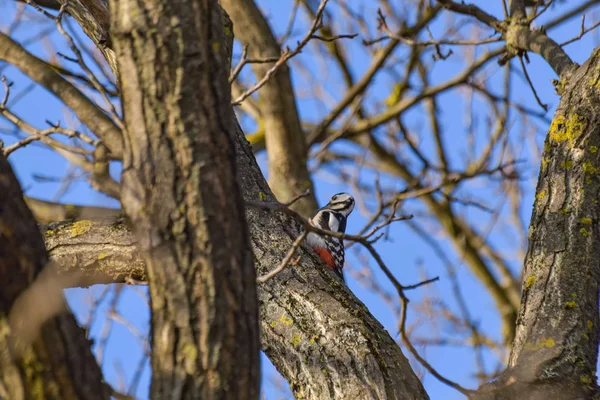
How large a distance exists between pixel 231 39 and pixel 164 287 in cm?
267

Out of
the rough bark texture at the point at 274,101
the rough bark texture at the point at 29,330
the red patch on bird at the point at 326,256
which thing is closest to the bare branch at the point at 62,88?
the rough bark texture at the point at 274,101

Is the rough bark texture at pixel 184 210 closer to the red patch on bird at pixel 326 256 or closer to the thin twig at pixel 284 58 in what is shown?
the thin twig at pixel 284 58

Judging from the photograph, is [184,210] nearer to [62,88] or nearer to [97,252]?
[97,252]

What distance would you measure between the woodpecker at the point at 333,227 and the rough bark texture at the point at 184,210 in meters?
2.82

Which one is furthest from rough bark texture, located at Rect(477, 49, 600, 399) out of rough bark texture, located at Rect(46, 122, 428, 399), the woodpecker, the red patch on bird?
the red patch on bird

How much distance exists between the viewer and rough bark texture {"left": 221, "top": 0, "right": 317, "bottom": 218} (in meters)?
5.73

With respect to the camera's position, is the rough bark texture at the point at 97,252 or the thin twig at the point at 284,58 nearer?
the rough bark texture at the point at 97,252

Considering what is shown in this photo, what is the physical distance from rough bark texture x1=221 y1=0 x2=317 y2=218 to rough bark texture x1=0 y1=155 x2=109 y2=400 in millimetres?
3858

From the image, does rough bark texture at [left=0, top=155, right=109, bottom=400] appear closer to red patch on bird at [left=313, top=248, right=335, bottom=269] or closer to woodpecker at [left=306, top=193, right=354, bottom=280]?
woodpecker at [left=306, top=193, right=354, bottom=280]

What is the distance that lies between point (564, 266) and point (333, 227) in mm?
3551

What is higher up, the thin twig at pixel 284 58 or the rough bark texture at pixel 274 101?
the rough bark texture at pixel 274 101

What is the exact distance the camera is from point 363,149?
812 centimetres

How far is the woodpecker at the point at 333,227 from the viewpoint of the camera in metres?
5.71

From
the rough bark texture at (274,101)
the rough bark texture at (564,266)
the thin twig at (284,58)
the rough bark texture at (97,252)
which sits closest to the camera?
the rough bark texture at (564,266)
